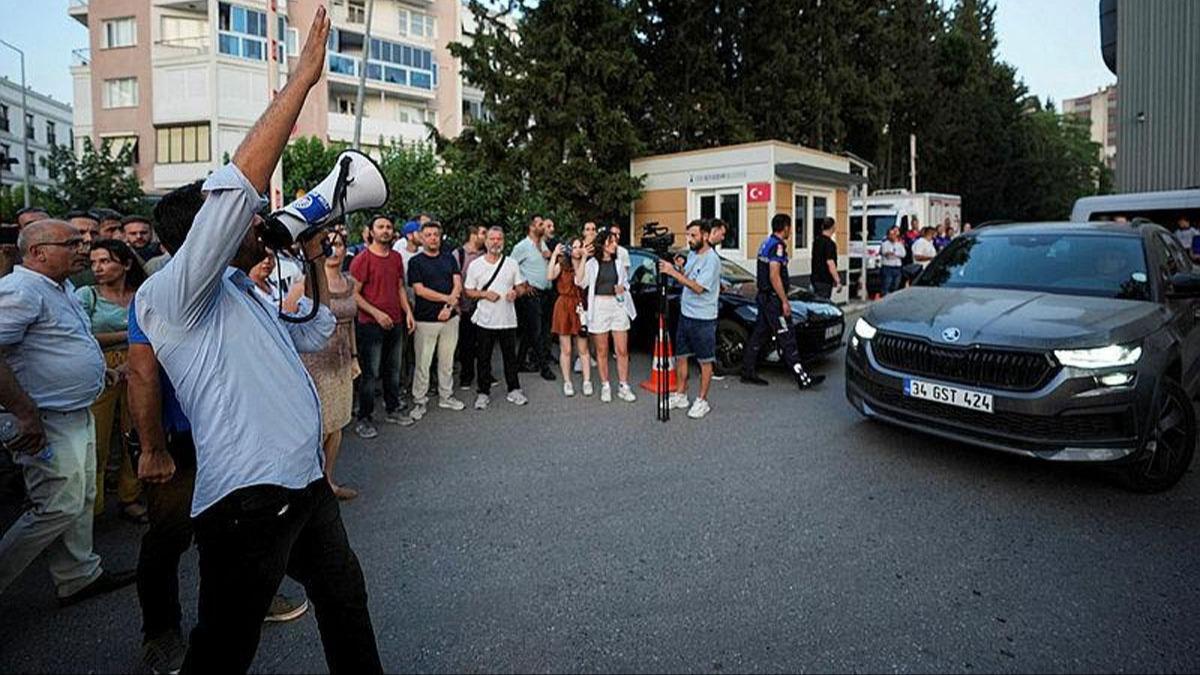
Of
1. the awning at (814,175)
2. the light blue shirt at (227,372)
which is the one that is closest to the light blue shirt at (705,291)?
the light blue shirt at (227,372)

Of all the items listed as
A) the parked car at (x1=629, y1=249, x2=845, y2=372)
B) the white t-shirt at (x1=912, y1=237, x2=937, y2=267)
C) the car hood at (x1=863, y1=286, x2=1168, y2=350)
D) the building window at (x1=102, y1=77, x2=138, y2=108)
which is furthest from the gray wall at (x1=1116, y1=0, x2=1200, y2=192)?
the building window at (x1=102, y1=77, x2=138, y2=108)

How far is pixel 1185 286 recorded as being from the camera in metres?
4.95

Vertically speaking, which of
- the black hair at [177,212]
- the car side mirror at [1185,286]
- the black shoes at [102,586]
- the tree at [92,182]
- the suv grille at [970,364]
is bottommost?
the black shoes at [102,586]

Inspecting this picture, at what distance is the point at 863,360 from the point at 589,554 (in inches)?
109

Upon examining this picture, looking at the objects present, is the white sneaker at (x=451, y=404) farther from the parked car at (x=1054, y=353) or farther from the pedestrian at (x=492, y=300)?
the parked car at (x=1054, y=353)

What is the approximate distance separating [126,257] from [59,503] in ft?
4.88

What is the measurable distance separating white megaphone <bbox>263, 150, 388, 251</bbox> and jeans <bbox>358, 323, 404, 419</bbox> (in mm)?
4087

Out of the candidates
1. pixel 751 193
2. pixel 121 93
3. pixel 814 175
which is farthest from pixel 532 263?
pixel 121 93

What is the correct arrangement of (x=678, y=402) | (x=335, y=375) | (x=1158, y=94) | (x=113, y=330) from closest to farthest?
(x=113, y=330), (x=335, y=375), (x=678, y=402), (x=1158, y=94)

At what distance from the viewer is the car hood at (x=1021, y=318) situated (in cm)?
434

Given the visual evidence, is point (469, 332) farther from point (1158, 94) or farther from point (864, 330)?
point (1158, 94)

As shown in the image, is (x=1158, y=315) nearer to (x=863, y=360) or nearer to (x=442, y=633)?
(x=863, y=360)

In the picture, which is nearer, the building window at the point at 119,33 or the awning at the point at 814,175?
the awning at the point at 814,175

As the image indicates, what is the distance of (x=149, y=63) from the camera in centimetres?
3322
